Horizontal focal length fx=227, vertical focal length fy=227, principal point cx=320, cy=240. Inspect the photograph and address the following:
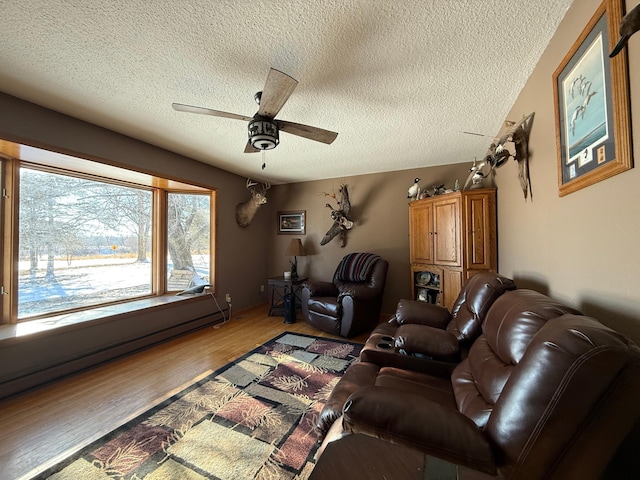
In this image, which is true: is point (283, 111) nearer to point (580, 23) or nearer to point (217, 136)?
point (217, 136)

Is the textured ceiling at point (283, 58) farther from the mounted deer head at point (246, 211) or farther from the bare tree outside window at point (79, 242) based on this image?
the mounted deer head at point (246, 211)

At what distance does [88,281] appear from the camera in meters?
2.63

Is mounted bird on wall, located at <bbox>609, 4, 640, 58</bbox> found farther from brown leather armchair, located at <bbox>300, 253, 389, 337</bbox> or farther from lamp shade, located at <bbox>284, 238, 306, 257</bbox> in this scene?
lamp shade, located at <bbox>284, 238, 306, 257</bbox>

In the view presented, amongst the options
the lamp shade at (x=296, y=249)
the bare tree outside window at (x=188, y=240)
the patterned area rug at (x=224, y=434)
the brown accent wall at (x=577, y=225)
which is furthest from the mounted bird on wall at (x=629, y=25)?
the bare tree outside window at (x=188, y=240)

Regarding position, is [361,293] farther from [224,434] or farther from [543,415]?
[543,415]

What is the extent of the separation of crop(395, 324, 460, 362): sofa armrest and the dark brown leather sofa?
1.71ft

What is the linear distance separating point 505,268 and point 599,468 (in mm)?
2042

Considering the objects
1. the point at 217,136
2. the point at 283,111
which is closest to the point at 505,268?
the point at 283,111

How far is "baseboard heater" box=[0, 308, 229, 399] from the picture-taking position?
185 centimetres

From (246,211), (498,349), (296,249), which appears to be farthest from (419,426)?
(246,211)

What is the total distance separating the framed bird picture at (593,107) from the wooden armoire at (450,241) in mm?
1458

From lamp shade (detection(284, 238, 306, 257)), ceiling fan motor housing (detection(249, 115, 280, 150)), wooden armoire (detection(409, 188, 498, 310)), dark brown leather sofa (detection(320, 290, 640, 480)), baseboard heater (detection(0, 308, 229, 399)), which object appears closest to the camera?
dark brown leather sofa (detection(320, 290, 640, 480))

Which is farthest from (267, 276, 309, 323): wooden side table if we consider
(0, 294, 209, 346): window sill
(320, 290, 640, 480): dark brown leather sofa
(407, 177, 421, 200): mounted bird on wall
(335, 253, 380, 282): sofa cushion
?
(320, 290, 640, 480): dark brown leather sofa

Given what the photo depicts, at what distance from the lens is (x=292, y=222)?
4.58m
